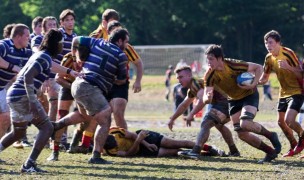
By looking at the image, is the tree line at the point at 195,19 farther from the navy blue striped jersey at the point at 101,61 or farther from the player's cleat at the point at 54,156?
the navy blue striped jersey at the point at 101,61

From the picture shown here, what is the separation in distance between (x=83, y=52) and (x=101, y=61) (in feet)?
1.02

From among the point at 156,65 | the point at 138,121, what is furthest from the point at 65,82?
the point at 156,65

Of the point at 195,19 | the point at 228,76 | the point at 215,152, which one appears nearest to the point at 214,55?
the point at 228,76

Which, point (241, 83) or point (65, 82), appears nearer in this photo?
point (241, 83)

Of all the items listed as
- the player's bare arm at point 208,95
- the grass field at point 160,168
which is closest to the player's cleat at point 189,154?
the grass field at point 160,168

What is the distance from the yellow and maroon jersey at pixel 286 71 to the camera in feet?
47.6

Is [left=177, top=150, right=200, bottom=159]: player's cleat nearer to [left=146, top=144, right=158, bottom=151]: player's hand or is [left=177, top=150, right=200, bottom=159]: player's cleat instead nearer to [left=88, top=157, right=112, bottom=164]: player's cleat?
[left=146, top=144, right=158, bottom=151]: player's hand

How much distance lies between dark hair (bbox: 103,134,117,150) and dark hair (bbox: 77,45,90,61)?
5.35 ft

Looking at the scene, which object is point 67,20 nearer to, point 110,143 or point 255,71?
point 110,143

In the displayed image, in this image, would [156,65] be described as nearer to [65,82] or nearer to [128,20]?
[128,20]

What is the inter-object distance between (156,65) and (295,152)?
44.6 metres

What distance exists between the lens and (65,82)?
14.4 m

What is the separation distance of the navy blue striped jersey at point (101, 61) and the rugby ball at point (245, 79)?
5.85 feet

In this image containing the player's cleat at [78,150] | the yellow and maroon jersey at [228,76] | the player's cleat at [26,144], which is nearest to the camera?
the yellow and maroon jersey at [228,76]
